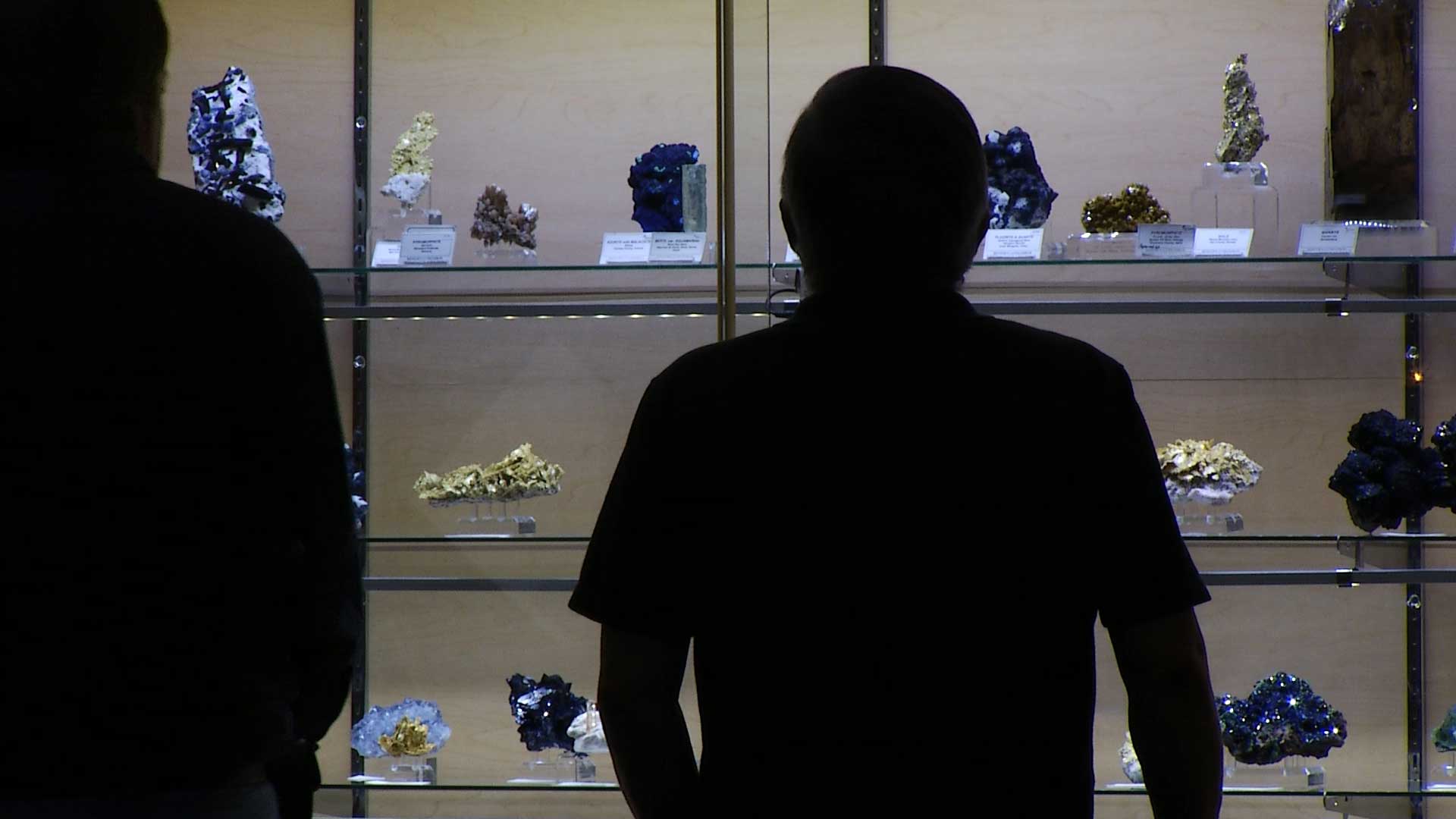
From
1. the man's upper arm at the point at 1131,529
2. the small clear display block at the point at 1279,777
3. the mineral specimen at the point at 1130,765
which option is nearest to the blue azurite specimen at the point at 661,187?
the mineral specimen at the point at 1130,765

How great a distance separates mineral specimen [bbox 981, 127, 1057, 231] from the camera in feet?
6.87

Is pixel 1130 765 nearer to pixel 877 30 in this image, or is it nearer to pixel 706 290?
pixel 706 290

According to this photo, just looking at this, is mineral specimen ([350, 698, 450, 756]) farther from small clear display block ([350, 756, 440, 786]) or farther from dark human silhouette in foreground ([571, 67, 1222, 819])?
dark human silhouette in foreground ([571, 67, 1222, 819])

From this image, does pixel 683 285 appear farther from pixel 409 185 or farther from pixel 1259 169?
pixel 1259 169

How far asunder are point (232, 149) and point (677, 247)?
0.77 m

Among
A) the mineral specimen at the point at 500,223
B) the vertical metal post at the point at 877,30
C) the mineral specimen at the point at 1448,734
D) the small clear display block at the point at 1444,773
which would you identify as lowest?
the small clear display block at the point at 1444,773

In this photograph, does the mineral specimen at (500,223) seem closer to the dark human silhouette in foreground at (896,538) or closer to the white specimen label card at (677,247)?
the white specimen label card at (677,247)

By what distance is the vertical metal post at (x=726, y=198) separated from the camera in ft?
5.53

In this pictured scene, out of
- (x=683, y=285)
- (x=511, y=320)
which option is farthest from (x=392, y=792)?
(x=683, y=285)

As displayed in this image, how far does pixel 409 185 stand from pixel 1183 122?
1307 millimetres

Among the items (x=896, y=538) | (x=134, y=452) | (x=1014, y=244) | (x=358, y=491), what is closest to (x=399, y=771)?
(x=358, y=491)

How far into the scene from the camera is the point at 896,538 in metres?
0.83

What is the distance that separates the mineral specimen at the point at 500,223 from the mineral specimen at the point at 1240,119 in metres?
1.14

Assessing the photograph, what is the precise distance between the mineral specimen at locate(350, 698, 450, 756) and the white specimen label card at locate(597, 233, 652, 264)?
797 millimetres
